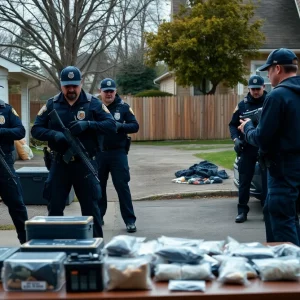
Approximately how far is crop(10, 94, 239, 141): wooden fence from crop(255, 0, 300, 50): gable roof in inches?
152

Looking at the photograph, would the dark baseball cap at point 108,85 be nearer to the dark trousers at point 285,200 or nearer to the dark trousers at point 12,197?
the dark trousers at point 12,197

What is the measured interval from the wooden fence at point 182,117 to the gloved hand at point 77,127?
69.1ft

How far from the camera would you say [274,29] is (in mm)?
28828

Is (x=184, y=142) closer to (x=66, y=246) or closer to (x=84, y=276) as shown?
→ (x=66, y=246)

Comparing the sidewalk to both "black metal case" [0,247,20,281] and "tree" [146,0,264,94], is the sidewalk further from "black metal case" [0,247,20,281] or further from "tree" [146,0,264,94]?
"black metal case" [0,247,20,281]

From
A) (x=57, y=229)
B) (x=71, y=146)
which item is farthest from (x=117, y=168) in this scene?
(x=57, y=229)

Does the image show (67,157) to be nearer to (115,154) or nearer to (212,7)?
(115,154)

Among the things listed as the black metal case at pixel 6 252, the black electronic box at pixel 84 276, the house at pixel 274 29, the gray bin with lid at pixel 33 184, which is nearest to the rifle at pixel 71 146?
the black metal case at pixel 6 252

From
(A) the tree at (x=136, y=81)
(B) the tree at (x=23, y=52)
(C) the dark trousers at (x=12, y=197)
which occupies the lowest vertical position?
(C) the dark trousers at (x=12, y=197)

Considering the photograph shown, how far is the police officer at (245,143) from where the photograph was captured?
26.3ft

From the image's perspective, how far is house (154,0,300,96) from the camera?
90.9 ft

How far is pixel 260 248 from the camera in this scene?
11.6 ft

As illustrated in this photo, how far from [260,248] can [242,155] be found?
196 inches

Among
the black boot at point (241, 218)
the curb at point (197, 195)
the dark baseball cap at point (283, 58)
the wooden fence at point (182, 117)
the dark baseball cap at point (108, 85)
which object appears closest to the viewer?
the dark baseball cap at point (283, 58)
